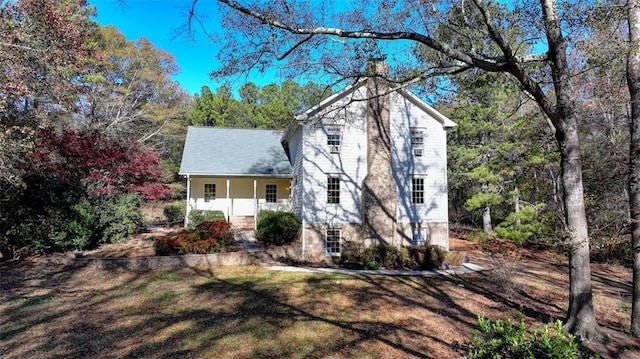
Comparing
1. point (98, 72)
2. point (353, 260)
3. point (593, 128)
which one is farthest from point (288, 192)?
point (98, 72)

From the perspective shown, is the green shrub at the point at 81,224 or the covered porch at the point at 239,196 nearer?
the green shrub at the point at 81,224

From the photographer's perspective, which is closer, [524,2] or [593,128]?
[524,2]

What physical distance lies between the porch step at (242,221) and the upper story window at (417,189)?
898 cm

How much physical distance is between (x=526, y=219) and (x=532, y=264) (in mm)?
3160

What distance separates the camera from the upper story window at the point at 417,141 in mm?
15781

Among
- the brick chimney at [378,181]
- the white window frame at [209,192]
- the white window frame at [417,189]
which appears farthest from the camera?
the white window frame at [209,192]

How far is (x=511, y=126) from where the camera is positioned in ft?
60.7

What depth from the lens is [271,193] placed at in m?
20.1

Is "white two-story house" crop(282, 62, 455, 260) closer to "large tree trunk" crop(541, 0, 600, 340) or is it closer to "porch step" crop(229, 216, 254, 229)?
"porch step" crop(229, 216, 254, 229)

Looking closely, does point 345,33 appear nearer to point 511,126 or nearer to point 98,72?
point 511,126

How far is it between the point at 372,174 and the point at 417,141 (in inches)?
112

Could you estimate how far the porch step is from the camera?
63.1ft

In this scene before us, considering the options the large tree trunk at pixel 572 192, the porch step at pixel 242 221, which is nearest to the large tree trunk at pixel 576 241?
the large tree trunk at pixel 572 192

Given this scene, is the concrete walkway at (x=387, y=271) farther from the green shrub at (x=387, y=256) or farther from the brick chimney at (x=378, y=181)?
the brick chimney at (x=378, y=181)
